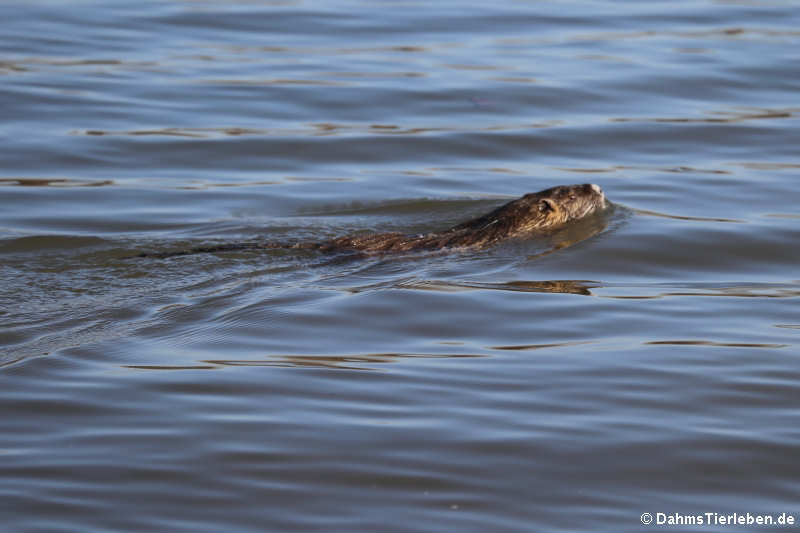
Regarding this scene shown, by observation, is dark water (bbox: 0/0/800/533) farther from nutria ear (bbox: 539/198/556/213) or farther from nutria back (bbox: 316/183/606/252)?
nutria ear (bbox: 539/198/556/213)

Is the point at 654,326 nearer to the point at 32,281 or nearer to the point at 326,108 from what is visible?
the point at 32,281

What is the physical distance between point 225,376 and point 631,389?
2059 millimetres

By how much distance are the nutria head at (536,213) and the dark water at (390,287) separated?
16 centimetres

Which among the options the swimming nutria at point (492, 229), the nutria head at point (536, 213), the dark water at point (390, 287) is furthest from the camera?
the nutria head at point (536, 213)

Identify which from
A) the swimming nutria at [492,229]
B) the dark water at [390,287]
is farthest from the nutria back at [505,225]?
the dark water at [390,287]

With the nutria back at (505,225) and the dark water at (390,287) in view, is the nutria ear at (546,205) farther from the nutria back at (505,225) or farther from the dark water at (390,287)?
the dark water at (390,287)

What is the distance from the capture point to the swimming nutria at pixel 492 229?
345 inches

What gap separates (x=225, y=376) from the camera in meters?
6.30

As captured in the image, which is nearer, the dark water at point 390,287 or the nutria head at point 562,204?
the dark water at point 390,287

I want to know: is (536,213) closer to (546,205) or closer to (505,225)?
(546,205)

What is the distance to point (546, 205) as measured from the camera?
370 inches

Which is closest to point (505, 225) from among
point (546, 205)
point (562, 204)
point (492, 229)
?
point (492, 229)

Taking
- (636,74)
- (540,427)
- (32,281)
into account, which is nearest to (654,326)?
(540,427)

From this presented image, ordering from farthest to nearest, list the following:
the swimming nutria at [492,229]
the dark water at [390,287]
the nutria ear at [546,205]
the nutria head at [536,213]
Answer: the nutria ear at [546,205] → the nutria head at [536,213] → the swimming nutria at [492,229] → the dark water at [390,287]
